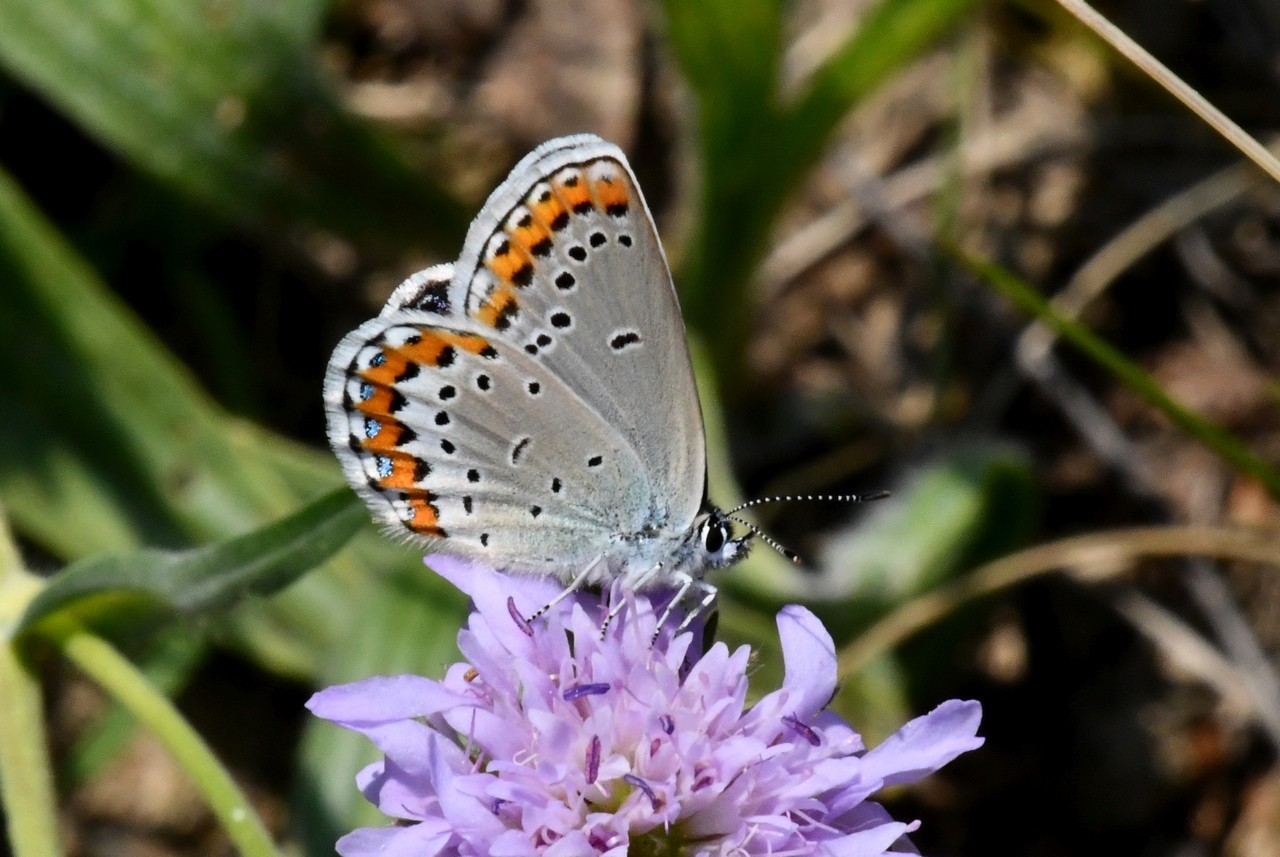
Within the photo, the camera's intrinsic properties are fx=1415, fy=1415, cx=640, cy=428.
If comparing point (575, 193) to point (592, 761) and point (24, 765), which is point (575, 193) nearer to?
point (592, 761)

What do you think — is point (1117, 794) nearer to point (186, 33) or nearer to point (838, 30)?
point (838, 30)

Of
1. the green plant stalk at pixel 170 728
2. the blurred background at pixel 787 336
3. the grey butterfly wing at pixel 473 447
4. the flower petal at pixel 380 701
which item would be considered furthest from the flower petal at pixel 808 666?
the blurred background at pixel 787 336

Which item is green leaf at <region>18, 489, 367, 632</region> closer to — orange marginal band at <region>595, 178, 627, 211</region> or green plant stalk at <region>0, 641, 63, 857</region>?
green plant stalk at <region>0, 641, 63, 857</region>

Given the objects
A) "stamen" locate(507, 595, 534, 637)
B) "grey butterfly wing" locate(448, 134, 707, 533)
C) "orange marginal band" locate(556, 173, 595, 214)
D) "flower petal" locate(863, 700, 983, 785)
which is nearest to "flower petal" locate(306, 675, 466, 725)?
"stamen" locate(507, 595, 534, 637)

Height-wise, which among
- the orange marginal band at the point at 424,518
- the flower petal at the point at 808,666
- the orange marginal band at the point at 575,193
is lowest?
the flower petal at the point at 808,666

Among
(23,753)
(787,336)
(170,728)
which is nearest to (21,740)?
(23,753)

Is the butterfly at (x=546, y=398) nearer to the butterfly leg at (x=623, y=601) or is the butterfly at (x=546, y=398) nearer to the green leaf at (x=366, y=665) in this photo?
the butterfly leg at (x=623, y=601)
